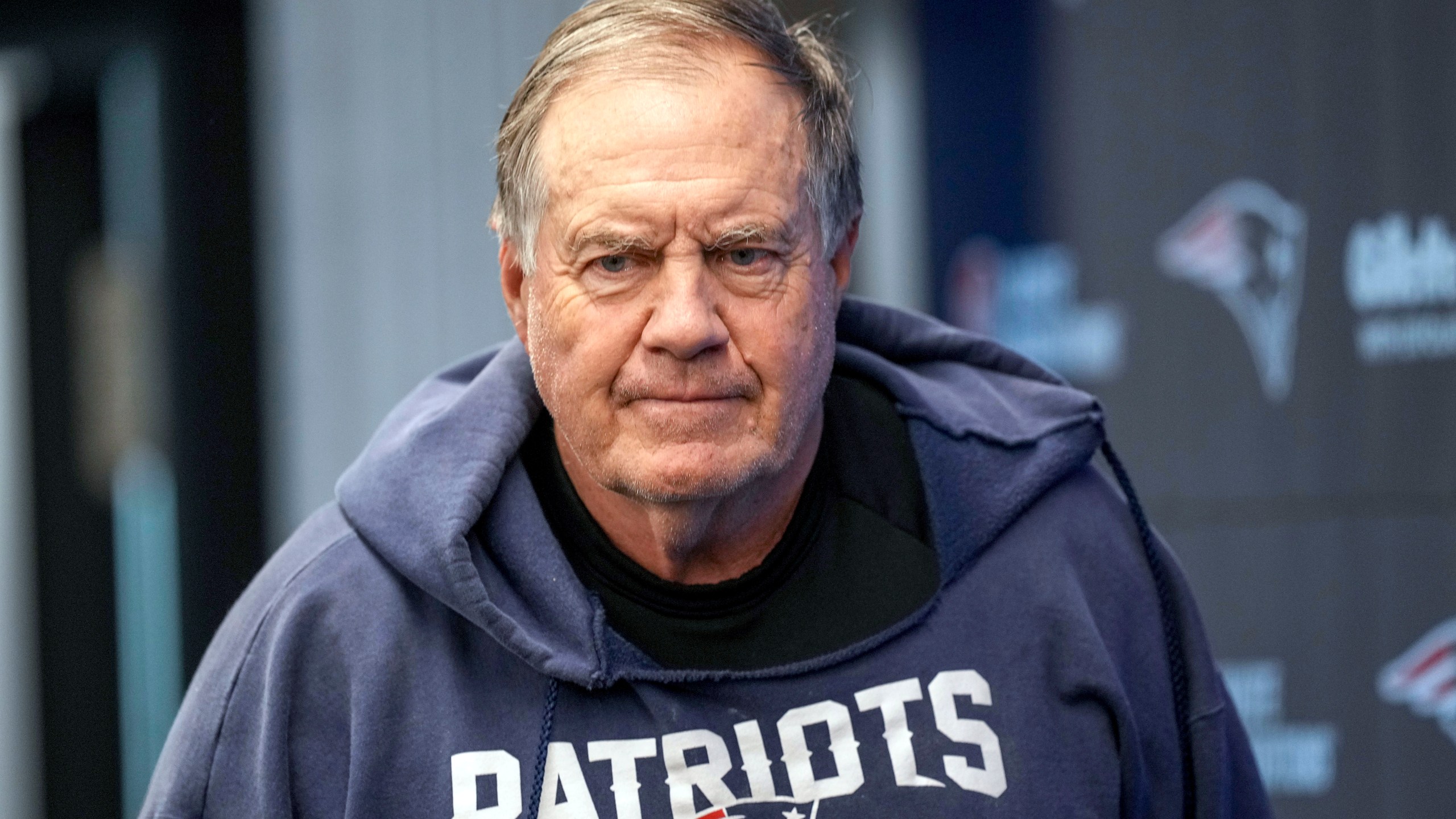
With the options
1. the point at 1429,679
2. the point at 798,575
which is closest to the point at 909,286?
the point at 1429,679

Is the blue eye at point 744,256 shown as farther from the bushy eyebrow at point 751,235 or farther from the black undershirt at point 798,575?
the black undershirt at point 798,575

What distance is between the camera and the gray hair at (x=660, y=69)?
5.92 ft

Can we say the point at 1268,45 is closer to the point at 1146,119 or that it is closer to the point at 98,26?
the point at 1146,119

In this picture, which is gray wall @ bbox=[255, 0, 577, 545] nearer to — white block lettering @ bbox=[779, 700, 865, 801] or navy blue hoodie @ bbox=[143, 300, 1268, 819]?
navy blue hoodie @ bbox=[143, 300, 1268, 819]

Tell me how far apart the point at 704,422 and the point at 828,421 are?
37 cm

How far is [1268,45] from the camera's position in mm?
2789

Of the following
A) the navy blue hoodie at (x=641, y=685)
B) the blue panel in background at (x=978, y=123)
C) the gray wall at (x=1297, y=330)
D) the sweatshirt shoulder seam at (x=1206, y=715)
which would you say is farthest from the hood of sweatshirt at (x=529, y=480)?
the blue panel in background at (x=978, y=123)

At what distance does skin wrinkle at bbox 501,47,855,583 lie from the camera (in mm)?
1718

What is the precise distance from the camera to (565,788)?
5.77 feet

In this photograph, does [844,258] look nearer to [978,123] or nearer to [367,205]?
[978,123]

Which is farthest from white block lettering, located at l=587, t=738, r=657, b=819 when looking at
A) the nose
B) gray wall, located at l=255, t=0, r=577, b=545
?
gray wall, located at l=255, t=0, r=577, b=545

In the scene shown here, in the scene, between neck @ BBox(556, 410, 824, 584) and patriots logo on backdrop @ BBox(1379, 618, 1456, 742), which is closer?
neck @ BBox(556, 410, 824, 584)

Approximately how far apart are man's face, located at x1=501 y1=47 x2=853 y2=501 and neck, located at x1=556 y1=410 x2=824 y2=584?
94 millimetres

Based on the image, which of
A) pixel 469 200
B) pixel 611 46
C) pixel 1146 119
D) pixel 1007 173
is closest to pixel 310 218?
pixel 469 200
